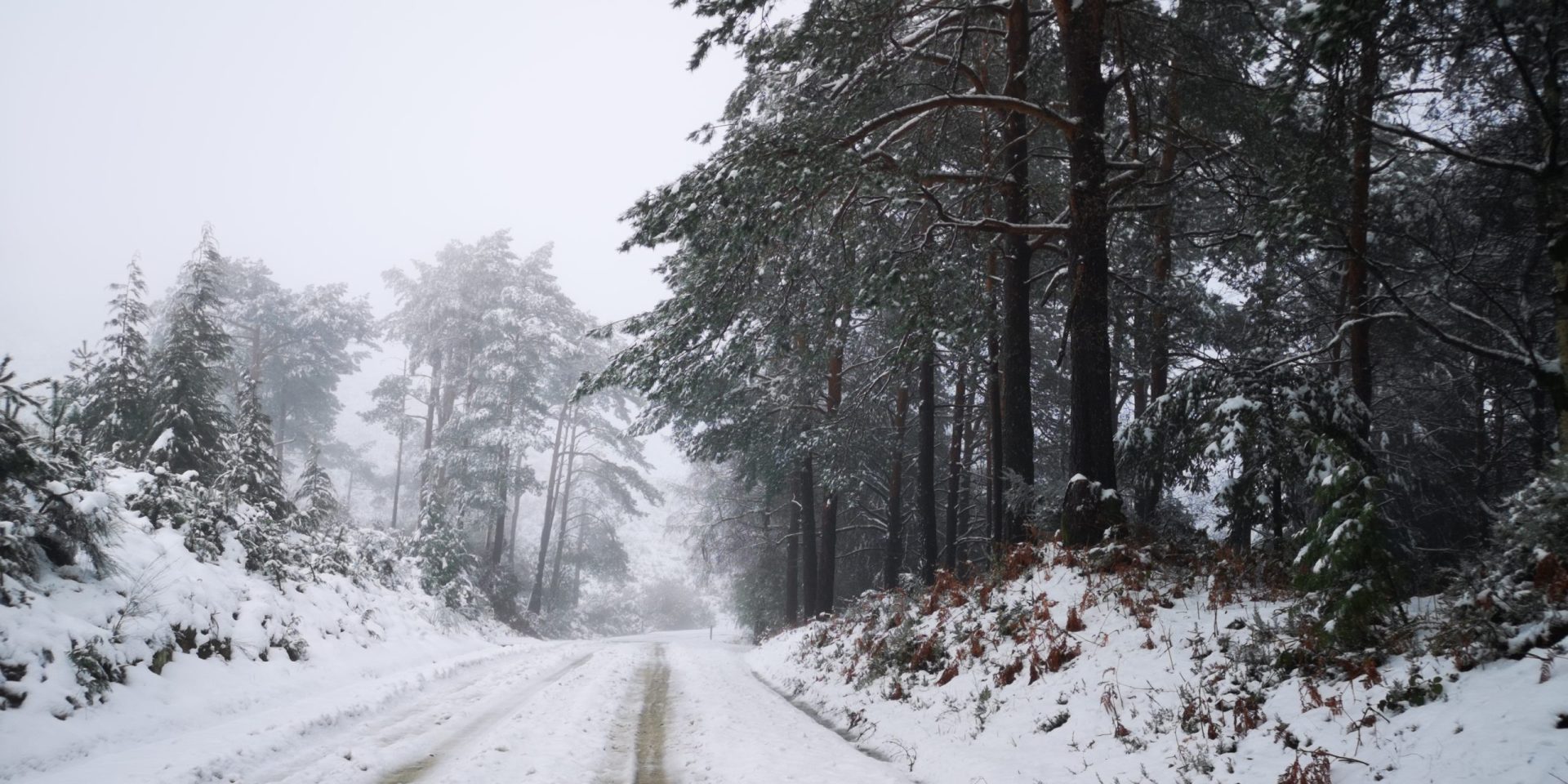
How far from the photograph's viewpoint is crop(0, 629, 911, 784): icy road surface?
5520 mm

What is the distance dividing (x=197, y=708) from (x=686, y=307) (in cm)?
676

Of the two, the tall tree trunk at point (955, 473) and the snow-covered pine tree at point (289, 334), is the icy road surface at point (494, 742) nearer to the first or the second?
the tall tree trunk at point (955, 473)

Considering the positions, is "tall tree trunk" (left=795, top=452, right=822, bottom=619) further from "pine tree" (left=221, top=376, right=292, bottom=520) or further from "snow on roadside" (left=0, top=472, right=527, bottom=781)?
"pine tree" (left=221, top=376, right=292, bottom=520)

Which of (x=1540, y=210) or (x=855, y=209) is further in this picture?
(x=855, y=209)

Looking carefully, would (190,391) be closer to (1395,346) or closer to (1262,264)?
(1262,264)

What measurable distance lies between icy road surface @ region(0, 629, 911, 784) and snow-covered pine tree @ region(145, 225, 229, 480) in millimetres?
11232

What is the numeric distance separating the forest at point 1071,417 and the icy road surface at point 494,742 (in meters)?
0.13

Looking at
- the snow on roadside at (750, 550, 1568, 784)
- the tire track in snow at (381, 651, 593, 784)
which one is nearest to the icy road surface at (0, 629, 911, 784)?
the tire track in snow at (381, 651, 593, 784)

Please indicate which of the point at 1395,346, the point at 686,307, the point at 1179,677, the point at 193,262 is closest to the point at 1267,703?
the point at 1179,677

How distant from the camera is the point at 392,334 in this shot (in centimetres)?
3903

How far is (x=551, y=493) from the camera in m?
36.2

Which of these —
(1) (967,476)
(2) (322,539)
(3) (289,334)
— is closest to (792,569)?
(1) (967,476)

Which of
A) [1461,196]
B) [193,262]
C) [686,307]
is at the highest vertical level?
[193,262]

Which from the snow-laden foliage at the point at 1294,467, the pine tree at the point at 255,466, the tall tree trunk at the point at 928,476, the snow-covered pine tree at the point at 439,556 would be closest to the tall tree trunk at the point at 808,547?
the tall tree trunk at the point at 928,476
